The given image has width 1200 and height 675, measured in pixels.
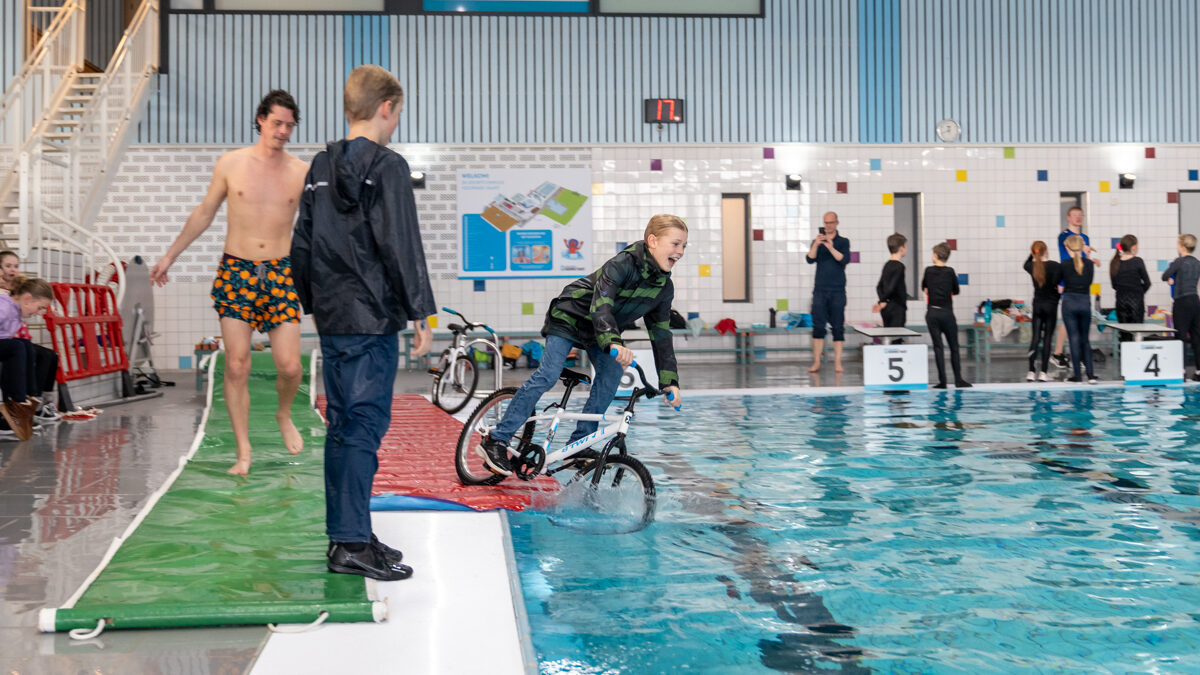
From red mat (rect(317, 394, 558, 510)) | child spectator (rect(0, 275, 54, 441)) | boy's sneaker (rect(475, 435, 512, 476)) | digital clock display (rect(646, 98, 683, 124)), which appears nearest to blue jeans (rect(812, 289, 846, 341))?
digital clock display (rect(646, 98, 683, 124))

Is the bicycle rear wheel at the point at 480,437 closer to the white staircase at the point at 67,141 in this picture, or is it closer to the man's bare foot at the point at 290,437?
the man's bare foot at the point at 290,437

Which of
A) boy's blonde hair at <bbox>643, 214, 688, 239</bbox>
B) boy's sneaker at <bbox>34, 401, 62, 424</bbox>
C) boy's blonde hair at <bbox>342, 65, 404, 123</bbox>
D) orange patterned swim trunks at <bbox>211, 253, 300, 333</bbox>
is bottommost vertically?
boy's sneaker at <bbox>34, 401, 62, 424</bbox>

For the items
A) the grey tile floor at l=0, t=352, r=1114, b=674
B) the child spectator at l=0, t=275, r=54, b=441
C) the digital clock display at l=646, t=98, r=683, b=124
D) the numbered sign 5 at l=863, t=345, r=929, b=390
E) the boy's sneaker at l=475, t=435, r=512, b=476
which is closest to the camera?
the grey tile floor at l=0, t=352, r=1114, b=674

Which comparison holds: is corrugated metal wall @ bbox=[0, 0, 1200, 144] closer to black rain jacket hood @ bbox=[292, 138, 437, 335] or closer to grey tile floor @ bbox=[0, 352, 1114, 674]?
grey tile floor @ bbox=[0, 352, 1114, 674]

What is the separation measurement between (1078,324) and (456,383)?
6988 mm

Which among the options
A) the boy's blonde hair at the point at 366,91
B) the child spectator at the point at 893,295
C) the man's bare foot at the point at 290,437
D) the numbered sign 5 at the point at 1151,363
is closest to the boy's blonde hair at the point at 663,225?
the boy's blonde hair at the point at 366,91

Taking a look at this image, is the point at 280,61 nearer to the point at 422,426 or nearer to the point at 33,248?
the point at 33,248

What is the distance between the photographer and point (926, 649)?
8.63 ft

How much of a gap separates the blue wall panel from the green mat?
36.8 feet

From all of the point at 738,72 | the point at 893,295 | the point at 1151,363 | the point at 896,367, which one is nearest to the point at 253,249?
the point at 896,367

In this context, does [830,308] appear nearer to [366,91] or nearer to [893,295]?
[893,295]

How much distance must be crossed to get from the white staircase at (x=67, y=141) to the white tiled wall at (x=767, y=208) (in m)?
1.31

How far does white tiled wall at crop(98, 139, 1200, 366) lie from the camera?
14977 millimetres

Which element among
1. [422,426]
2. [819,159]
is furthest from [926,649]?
[819,159]
